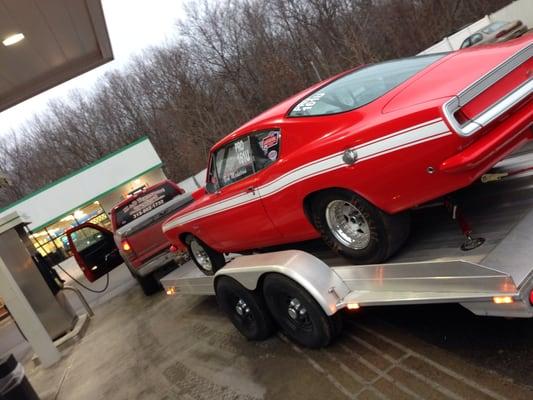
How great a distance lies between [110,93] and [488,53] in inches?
2263

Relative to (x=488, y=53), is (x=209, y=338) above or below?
below

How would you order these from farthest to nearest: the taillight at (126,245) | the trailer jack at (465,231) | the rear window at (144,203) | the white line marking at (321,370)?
the rear window at (144,203), the taillight at (126,245), the white line marking at (321,370), the trailer jack at (465,231)

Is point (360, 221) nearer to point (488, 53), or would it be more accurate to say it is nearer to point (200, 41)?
point (488, 53)

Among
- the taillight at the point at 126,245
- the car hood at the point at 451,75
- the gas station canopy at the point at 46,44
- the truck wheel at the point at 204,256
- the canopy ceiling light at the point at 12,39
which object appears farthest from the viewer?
the taillight at the point at 126,245

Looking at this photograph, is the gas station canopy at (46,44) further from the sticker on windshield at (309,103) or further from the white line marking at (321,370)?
the white line marking at (321,370)

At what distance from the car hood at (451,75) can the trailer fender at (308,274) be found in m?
1.41

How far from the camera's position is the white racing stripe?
3.05m

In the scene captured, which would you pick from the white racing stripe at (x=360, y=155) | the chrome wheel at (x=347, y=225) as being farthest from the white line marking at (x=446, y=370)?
the white racing stripe at (x=360, y=155)

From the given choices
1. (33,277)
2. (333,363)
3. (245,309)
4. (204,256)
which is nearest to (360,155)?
(333,363)

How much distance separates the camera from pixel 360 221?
392cm

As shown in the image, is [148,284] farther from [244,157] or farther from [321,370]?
[321,370]

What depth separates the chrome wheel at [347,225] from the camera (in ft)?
12.8

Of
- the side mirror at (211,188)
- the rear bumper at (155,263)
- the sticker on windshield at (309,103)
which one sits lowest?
the rear bumper at (155,263)

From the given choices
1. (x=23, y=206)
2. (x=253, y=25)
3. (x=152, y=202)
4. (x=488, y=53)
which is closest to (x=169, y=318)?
(x=152, y=202)
